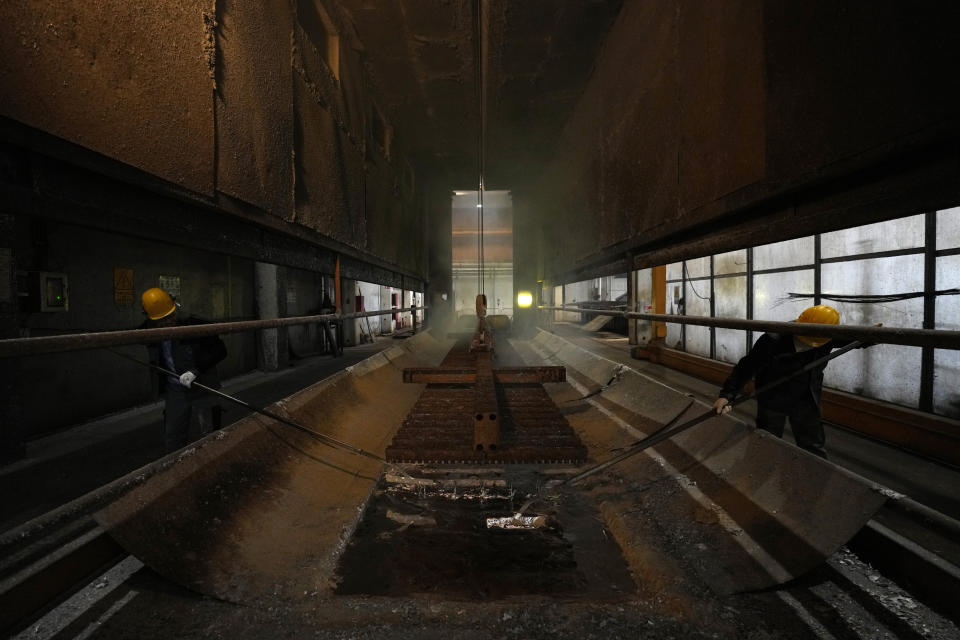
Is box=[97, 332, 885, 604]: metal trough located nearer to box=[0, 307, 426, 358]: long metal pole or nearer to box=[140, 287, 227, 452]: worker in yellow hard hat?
box=[0, 307, 426, 358]: long metal pole

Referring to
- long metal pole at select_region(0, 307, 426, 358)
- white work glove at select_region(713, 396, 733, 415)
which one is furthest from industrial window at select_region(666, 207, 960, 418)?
long metal pole at select_region(0, 307, 426, 358)

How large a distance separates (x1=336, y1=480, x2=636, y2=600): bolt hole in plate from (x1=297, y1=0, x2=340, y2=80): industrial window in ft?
19.1

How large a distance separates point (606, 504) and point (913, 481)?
2.21m

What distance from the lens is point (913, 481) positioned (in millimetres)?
2951

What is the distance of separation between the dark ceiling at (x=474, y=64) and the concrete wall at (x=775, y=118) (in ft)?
3.10

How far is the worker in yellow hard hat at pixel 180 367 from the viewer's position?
11.6ft

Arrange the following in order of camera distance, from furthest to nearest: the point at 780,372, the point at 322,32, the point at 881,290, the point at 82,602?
the point at 322,32 < the point at 881,290 < the point at 780,372 < the point at 82,602

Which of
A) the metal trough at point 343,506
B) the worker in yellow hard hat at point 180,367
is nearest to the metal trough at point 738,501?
the metal trough at point 343,506

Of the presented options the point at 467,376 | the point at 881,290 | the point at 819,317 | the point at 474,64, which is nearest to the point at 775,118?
the point at 819,317

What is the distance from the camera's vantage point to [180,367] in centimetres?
362

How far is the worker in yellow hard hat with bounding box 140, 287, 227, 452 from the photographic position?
3521mm

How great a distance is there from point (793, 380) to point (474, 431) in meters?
2.44

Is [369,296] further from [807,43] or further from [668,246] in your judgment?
[807,43]

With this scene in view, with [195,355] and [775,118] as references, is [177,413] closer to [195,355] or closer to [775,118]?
[195,355]
